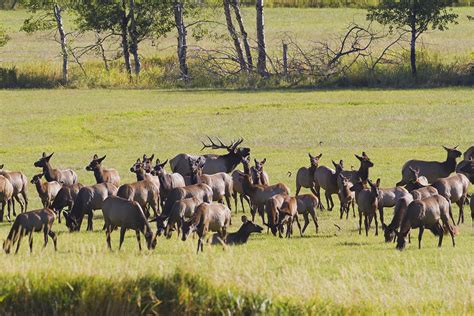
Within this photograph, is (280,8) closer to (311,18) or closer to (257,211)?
(311,18)

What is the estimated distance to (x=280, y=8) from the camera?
97.6 metres

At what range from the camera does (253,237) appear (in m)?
20.4

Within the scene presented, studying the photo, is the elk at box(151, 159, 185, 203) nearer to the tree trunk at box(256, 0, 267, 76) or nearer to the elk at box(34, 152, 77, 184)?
the elk at box(34, 152, 77, 184)

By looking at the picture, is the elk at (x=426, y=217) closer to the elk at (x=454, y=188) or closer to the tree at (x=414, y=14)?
the elk at (x=454, y=188)

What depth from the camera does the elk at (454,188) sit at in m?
21.9

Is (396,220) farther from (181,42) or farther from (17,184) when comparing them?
(181,42)

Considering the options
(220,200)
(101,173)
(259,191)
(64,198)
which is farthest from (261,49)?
(64,198)

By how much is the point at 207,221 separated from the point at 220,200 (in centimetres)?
505

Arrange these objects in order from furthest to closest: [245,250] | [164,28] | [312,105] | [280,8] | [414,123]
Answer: [280,8], [164,28], [312,105], [414,123], [245,250]

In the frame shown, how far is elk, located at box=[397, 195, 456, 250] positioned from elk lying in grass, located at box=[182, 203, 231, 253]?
121 inches

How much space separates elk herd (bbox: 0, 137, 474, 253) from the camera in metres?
18.8

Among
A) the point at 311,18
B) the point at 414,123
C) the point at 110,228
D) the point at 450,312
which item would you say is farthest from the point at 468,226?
the point at 311,18

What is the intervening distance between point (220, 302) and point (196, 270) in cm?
61

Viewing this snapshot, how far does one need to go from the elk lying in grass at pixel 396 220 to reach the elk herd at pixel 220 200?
0.06 feet
